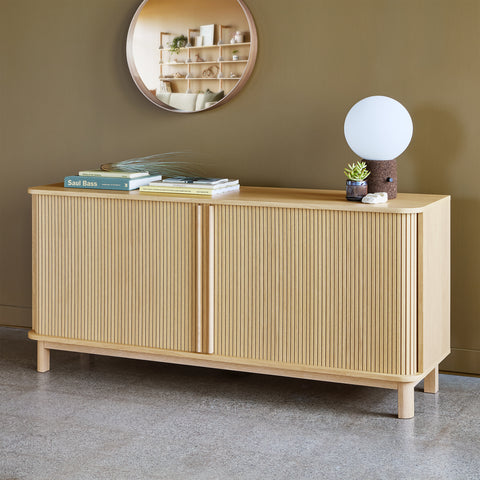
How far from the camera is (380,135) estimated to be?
3.09 m

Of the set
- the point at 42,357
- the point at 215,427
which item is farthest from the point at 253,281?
the point at 42,357

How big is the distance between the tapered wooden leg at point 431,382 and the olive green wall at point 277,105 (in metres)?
0.29

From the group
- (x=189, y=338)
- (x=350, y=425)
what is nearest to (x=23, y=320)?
(x=189, y=338)

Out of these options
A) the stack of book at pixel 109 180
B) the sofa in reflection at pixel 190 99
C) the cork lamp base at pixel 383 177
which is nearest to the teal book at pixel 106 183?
the stack of book at pixel 109 180

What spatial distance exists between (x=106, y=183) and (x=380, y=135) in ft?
3.72

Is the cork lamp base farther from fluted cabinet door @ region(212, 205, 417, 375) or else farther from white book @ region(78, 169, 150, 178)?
white book @ region(78, 169, 150, 178)

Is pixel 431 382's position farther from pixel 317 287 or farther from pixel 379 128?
pixel 379 128

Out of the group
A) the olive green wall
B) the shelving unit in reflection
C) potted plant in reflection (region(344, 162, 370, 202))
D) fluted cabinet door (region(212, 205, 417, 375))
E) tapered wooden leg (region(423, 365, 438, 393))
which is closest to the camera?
fluted cabinet door (region(212, 205, 417, 375))

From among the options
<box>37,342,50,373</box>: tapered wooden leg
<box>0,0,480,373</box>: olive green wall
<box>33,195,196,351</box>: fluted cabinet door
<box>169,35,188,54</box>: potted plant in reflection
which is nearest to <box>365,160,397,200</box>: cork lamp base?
<box>0,0,480,373</box>: olive green wall

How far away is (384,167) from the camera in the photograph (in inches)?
124

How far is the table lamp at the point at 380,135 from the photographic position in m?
3.08

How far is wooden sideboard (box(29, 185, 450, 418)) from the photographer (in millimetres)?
2975

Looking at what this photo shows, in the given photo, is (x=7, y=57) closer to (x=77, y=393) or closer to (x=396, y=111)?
(x=77, y=393)

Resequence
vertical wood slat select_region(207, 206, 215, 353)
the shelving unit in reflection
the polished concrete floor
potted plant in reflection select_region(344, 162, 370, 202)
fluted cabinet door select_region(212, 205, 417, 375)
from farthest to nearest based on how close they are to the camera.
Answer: the shelving unit in reflection, vertical wood slat select_region(207, 206, 215, 353), potted plant in reflection select_region(344, 162, 370, 202), fluted cabinet door select_region(212, 205, 417, 375), the polished concrete floor
